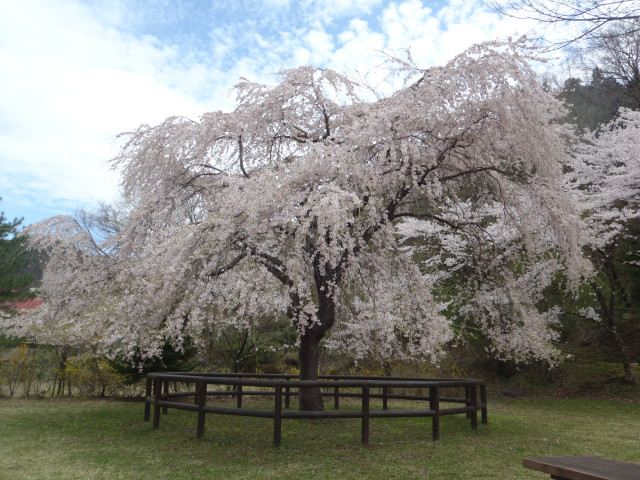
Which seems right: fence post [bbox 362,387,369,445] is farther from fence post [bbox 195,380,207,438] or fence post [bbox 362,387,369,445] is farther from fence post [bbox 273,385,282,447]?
fence post [bbox 195,380,207,438]

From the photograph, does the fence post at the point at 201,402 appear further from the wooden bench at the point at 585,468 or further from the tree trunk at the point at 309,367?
the wooden bench at the point at 585,468

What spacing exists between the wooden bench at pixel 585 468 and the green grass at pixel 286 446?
1920 millimetres

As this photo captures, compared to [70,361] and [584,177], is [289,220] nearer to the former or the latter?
Result: [70,361]

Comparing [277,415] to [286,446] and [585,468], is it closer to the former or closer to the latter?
[286,446]

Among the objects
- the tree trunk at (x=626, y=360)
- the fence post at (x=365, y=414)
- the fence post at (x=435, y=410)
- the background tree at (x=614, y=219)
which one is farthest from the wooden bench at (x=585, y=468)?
the tree trunk at (x=626, y=360)

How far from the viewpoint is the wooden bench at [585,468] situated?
287cm

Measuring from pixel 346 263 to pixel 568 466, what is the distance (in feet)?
16.3

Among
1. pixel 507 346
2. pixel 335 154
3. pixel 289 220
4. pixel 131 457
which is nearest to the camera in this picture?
pixel 131 457

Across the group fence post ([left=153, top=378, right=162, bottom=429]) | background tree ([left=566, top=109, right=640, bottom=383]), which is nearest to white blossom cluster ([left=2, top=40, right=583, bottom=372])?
fence post ([left=153, top=378, right=162, bottom=429])

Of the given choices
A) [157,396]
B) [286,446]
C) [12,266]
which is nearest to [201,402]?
[157,396]

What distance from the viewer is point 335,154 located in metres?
7.02

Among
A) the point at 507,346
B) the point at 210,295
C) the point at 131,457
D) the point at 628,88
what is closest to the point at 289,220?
the point at 210,295

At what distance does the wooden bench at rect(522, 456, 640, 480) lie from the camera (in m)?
2.87

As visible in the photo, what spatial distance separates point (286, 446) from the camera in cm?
636
